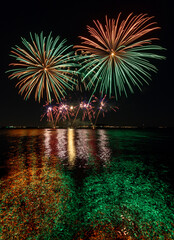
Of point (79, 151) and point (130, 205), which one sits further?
point (79, 151)

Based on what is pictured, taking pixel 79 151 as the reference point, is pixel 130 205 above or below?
above

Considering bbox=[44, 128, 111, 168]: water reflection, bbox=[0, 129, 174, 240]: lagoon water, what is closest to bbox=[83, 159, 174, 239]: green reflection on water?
bbox=[0, 129, 174, 240]: lagoon water

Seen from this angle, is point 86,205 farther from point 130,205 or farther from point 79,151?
point 79,151

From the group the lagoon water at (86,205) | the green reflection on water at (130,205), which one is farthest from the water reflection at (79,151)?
the green reflection on water at (130,205)

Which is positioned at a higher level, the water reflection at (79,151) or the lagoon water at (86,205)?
the lagoon water at (86,205)

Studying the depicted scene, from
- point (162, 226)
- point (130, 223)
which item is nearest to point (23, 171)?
point (130, 223)

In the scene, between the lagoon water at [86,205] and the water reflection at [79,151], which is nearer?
the lagoon water at [86,205]

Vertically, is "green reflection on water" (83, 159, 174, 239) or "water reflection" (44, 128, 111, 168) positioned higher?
"green reflection on water" (83, 159, 174, 239)

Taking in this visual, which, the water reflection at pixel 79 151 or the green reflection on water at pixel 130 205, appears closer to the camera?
the green reflection on water at pixel 130 205

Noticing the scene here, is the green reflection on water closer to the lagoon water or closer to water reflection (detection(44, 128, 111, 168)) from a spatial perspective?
the lagoon water

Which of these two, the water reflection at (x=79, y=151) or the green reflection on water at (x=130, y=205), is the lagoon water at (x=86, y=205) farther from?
the water reflection at (x=79, y=151)

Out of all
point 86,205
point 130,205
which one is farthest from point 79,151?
point 130,205

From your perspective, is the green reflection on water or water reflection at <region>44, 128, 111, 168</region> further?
water reflection at <region>44, 128, 111, 168</region>

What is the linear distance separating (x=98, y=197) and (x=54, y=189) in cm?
120
